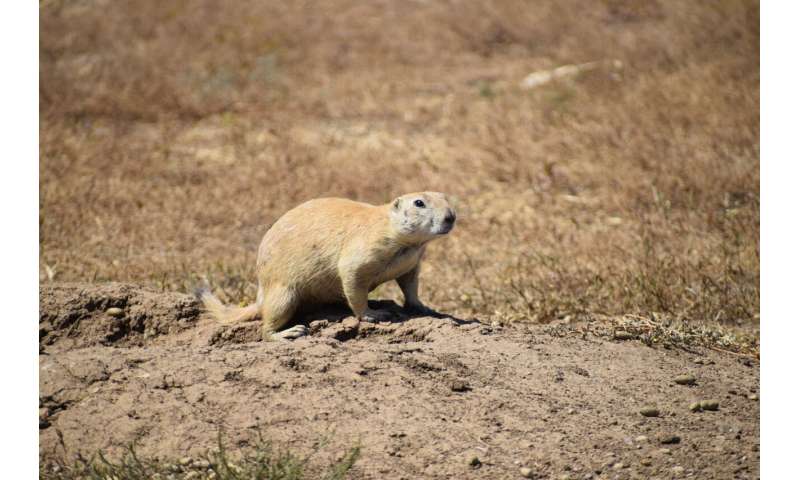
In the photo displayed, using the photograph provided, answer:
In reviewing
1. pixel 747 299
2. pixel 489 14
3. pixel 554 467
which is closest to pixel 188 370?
pixel 554 467

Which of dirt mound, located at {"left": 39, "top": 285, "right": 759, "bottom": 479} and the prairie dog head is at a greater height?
the prairie dog head

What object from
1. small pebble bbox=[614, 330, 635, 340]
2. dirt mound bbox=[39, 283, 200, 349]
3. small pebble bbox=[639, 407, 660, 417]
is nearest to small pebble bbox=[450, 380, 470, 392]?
small pebble bbox=[639, 407, 660, 417]

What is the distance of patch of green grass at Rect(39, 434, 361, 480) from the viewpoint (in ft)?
11.2

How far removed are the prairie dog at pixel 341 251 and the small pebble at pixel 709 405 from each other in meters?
1.53

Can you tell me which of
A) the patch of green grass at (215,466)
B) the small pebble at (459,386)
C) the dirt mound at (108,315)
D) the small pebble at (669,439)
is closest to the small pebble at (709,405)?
the small pebble at (669,439)

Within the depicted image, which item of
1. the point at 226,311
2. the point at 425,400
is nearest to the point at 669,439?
the point at 425,400

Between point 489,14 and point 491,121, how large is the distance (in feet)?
14.5

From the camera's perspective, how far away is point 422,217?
462cm

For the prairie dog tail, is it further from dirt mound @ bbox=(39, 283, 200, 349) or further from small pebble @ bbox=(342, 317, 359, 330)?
small pebble @ bbox=(342, 317, 359, 330)

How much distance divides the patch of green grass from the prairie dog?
Result: 3.98 ft

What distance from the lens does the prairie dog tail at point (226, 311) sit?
5121 mm

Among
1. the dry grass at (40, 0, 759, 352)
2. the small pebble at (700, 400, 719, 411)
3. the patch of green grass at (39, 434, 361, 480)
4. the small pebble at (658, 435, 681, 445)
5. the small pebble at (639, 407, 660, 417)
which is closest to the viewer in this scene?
the patch of green grass at (39, 434, 361, 480)

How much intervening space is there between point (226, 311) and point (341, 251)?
90 centimetres

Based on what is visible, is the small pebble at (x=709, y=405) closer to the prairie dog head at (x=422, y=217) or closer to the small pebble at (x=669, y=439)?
the small pebble at (x=669, y=439)
